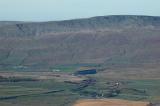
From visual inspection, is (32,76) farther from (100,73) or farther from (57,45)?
(57,45)

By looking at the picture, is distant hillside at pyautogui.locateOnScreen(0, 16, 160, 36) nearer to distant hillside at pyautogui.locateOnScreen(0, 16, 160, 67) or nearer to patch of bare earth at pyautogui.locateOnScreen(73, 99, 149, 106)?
distant hillside at pyautogui.locateOnScreen(0, 16, 160, 67)

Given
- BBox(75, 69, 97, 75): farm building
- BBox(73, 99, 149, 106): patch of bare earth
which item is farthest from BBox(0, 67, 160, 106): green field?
BBox(75, 69, 97, 75): farm building

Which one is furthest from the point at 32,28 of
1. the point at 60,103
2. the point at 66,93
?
the point at 60,103

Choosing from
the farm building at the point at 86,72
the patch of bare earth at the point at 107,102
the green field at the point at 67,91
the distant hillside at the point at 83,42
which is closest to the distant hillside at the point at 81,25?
the distant hillside at the point at 83,42

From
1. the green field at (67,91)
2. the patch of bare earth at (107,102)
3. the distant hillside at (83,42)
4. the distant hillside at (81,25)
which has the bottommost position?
the patch of bare earth at (107,102)

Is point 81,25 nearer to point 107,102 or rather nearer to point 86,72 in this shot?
point 86,72

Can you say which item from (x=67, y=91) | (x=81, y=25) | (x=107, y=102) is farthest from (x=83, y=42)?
(x=107, y=102)

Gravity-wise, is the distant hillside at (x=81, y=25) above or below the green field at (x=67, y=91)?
above

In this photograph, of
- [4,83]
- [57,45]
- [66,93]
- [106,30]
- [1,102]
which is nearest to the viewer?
[1,102]

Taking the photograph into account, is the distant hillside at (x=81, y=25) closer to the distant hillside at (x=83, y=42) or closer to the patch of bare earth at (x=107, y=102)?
the distant hillside at (x=83, y=42)

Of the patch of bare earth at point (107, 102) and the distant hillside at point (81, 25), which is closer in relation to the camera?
the patch of bare earth at point (107, 102)
